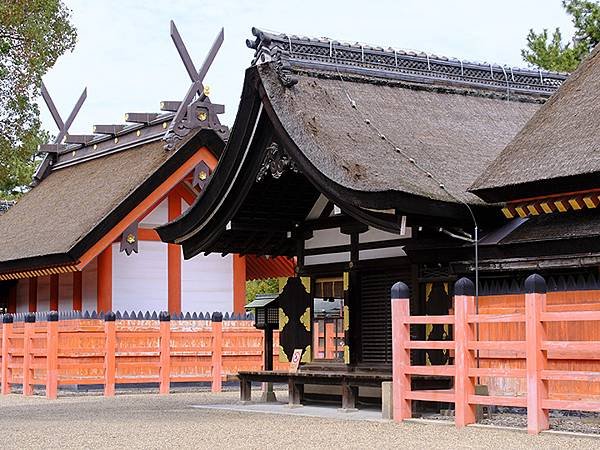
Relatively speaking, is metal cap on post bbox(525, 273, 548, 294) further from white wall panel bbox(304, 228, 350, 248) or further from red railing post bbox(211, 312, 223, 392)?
red railing post bbox(211, 312, 223, 392)

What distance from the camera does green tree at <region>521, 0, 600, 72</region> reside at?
26.6 meters

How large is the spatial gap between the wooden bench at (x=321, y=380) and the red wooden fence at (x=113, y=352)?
320cm

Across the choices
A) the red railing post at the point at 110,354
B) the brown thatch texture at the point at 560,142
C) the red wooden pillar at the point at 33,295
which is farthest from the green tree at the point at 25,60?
the brown thatch texture at the point at 560,142

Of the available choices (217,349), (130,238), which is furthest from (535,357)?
(130,238)

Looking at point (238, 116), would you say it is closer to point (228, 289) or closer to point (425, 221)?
point (425, 221)

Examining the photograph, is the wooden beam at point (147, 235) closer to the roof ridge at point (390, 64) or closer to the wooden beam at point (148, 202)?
the wooden beam at point (148, 202)

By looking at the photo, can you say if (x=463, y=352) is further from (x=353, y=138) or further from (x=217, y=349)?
(x=217, y=349)

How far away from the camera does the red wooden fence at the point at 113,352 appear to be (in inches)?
778

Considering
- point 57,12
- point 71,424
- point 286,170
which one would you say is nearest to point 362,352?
point 286,170

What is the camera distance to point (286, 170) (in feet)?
50.9

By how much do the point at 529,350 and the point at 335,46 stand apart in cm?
684

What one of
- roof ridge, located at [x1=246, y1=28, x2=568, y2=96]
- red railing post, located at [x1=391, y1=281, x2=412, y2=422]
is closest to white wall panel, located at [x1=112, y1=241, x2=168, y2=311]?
roof ridge, located at [x1=246, y1=28, x2=568, y2=96]

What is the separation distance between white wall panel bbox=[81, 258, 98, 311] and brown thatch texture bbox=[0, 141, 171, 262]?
107 centimetres

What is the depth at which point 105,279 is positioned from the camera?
2292 centimetres
